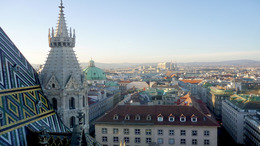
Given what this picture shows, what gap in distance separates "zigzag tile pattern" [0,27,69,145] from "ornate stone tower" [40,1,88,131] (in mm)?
1455

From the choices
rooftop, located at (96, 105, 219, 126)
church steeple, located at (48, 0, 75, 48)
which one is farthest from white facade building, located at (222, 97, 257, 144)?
church steeple, located at (48, 0, 75, 48)

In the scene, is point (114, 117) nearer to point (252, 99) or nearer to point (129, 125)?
point (129, 125)

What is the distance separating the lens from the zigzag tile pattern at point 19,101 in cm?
2144

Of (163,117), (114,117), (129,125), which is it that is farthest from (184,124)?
(114,117)

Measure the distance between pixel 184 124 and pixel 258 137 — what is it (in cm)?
1823

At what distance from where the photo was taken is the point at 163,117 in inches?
2137

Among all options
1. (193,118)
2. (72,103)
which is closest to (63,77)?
(72,103)

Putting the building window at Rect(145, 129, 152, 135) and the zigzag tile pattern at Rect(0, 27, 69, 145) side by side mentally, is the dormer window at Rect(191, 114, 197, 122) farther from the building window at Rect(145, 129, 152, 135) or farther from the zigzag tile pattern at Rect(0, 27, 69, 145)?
the zigzag tile pattern at Rect(0, 27, 69, 145)

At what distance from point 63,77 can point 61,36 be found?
16.6ft

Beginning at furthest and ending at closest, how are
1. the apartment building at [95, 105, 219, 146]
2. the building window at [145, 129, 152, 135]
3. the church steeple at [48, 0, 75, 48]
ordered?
the building window at [145, 129, 152, 135]
the apartment building at [95, 105, 219, 146]
the church steeple at [48, 0, 75, 48]

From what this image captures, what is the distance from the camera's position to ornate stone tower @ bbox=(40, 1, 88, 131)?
30953 mm

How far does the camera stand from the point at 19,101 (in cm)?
2400

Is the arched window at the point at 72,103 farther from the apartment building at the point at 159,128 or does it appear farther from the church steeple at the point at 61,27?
the apartment building at the point at 159,128

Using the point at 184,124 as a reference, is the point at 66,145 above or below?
above
